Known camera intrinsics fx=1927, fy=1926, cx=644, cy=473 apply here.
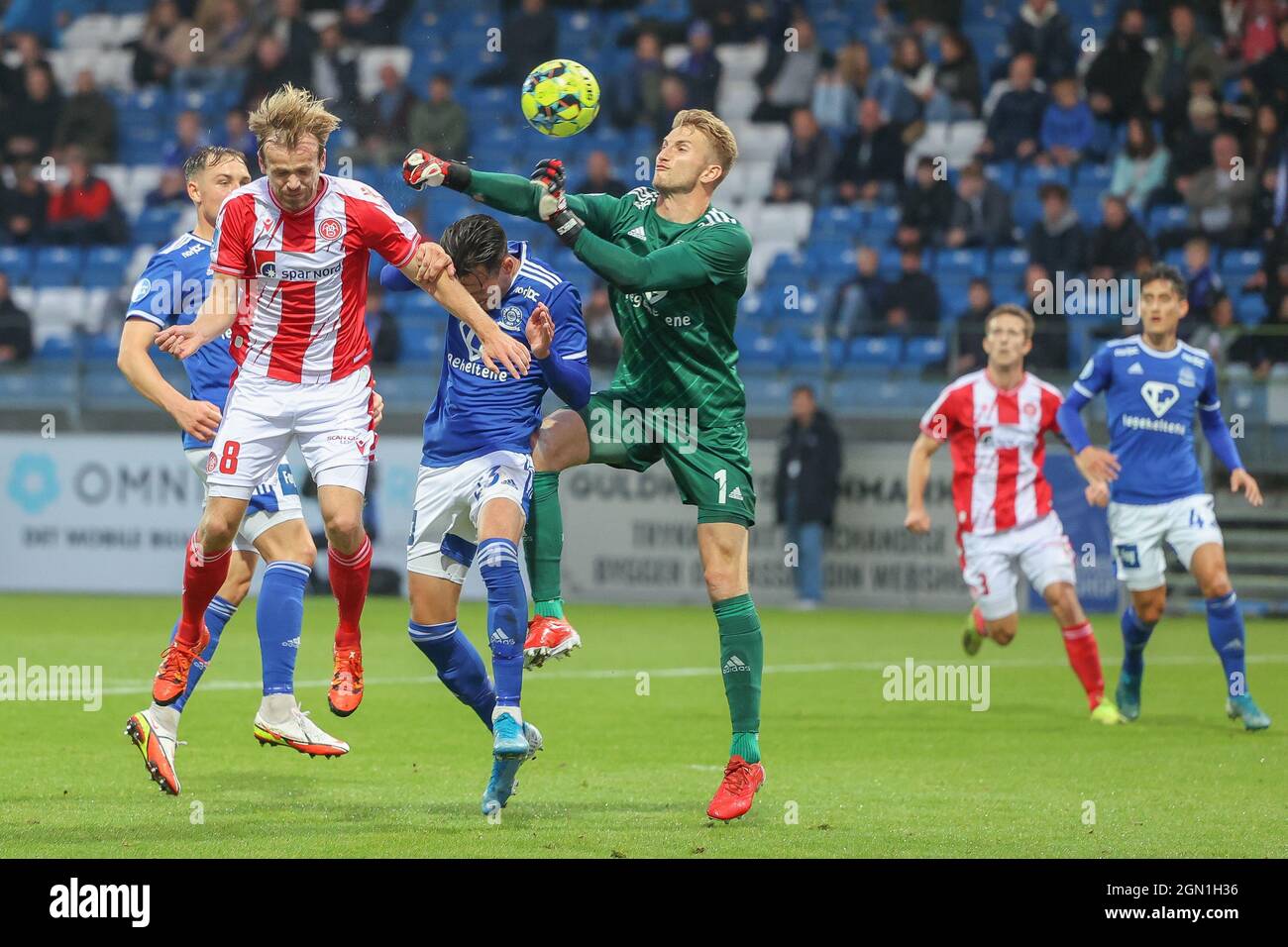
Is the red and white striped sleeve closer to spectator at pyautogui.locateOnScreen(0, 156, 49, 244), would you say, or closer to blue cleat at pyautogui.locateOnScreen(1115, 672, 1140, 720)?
blue cleat at pyautogui.locateOnScreen(1115, 672, 1140, 720)

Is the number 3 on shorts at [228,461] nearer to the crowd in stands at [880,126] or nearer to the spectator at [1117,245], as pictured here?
the crowd in stands at [880,126]

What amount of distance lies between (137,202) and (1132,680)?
15433 mm

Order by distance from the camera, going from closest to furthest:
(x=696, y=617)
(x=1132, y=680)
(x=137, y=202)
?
(x=1132, y=680) → (x=696, y=617) → (x=137, y=202)

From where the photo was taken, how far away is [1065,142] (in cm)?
1944

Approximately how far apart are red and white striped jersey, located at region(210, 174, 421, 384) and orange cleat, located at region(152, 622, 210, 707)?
114 cm

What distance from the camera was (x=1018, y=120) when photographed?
19.5 m

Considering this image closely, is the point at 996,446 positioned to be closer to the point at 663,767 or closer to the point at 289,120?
the point at 663,767

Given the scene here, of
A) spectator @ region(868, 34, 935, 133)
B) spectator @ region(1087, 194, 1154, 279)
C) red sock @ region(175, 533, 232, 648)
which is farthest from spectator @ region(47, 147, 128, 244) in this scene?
red sock @ region(175, 533, 232, 648)

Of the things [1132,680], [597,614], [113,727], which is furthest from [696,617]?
[113,727]

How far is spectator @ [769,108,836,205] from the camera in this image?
19.9 meters

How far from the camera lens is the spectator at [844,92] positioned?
800 inches

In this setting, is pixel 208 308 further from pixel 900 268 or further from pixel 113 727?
pixel 900 268

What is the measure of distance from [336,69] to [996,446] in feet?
40.0

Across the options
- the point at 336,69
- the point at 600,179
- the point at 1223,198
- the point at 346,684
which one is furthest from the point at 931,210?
the point at 346,684
